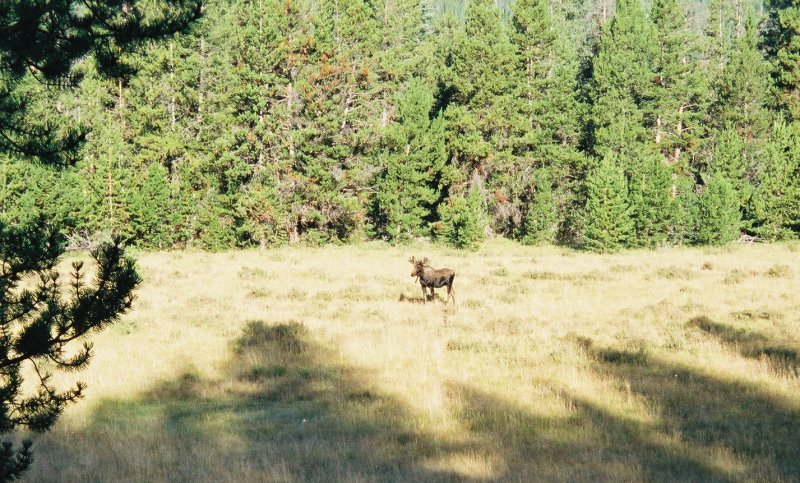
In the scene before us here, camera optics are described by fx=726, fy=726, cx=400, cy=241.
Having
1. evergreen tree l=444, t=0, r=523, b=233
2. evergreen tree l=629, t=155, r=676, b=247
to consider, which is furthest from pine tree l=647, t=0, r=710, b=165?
→ evergreen tree l=444, t=0, r=523, b=233

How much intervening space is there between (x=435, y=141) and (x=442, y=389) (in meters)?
35.2

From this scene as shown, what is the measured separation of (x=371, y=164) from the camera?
1821 inches

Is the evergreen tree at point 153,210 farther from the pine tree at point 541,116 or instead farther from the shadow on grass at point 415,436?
the shadow on grass at point 415,436

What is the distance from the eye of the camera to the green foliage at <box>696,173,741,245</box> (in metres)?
40.5

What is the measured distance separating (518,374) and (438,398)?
1.91 metres

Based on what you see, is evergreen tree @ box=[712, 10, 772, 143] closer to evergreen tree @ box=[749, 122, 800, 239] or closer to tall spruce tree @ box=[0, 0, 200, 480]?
evergreen tree @ box=[749, 122, 800, 239]

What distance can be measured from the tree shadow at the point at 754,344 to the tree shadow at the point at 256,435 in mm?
6613

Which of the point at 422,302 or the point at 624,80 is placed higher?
the point at 624,80

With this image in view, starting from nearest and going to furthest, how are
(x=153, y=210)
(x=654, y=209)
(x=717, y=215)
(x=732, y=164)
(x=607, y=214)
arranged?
(x=607, y=214), (x=717, y=215), (x=153, y=210), (x=654, y=209), (x=732, y=164)

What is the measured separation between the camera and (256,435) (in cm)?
930

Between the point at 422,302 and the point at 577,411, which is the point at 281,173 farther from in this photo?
the point at 577,411

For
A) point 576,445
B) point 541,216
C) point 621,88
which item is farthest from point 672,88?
point 576,445

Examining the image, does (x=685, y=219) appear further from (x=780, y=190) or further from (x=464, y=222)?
(x=464, y=222)

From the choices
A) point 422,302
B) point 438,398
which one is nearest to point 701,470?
point 438,398
